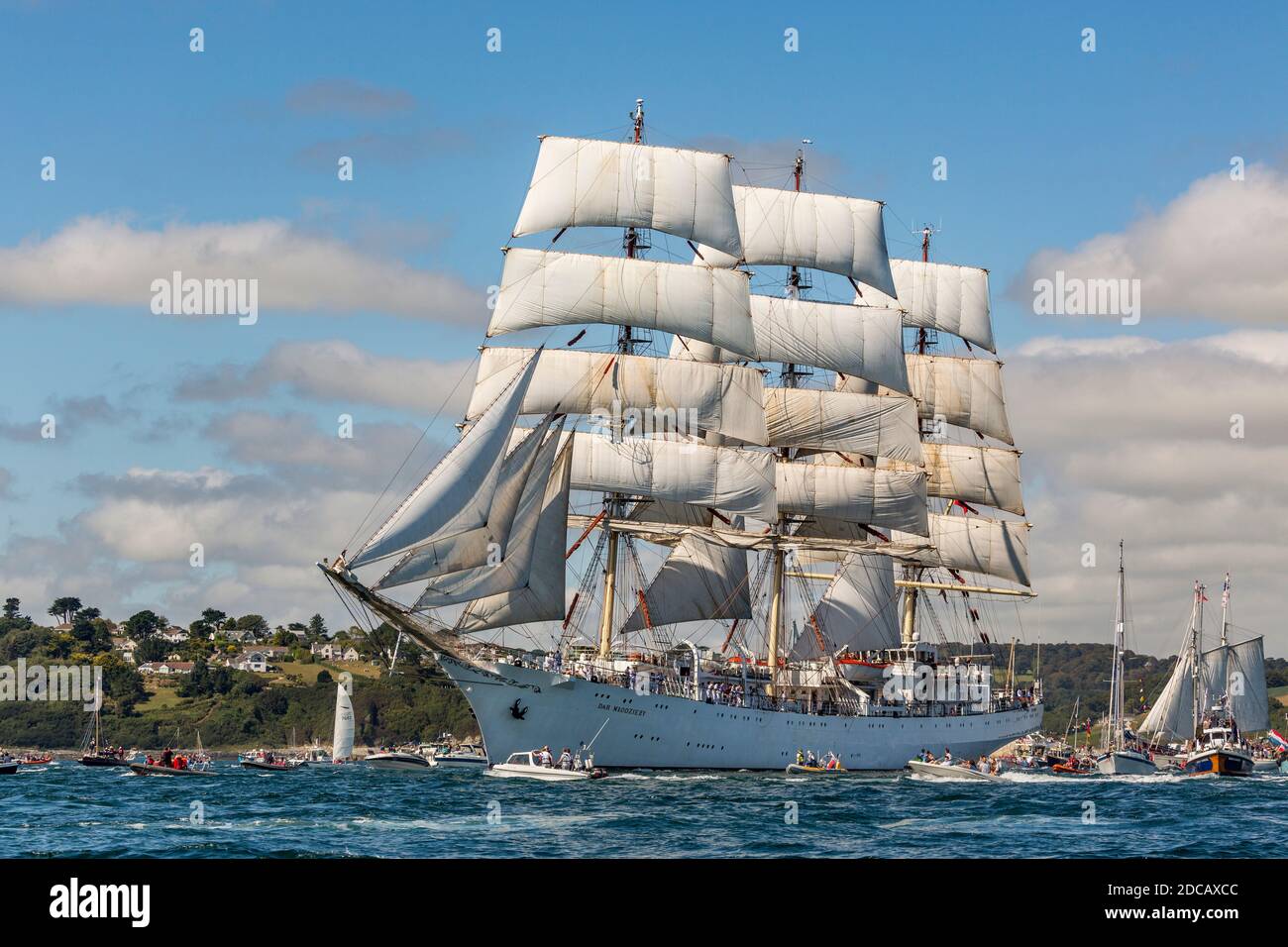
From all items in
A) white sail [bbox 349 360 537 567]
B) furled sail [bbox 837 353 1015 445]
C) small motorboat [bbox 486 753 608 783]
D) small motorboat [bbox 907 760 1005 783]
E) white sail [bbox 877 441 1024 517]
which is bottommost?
small motorboat [bbox 907 760 1005 783]

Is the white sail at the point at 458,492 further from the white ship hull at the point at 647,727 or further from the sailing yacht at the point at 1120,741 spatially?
the sailing yacht at the point at 1120,741

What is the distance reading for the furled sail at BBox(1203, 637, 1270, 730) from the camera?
138 m

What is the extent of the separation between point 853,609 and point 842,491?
1110cm

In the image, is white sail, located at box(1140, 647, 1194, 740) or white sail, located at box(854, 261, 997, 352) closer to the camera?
white sail, located at box(1140, 647, 1194, 740)

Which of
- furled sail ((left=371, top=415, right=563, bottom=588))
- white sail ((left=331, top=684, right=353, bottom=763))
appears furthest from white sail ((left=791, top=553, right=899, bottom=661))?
white sail ((left=331, top=684, right=353, bottom=763))

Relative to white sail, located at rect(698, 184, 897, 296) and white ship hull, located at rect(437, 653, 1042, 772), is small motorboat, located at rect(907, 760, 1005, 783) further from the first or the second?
white sail, located at rect(698, 184, 897, 296)

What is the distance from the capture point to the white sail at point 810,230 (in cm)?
12006

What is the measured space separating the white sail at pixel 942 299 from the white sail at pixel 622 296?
128ft

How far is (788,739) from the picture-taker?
110375 mm

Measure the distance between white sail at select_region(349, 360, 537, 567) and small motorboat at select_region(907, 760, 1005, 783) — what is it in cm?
3909

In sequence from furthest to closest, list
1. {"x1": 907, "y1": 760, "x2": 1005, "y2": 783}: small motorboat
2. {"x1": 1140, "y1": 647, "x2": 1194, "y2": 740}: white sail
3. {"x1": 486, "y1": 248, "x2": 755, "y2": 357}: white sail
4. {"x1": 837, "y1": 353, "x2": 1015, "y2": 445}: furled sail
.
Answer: {"x1": 837, "y1": 353, "x2": 1015, "y2": 445}: furled sail → {"x1": 1140, "y1": 647, "x2": 1194, "y2": 740}: white sail → {"x1": 486, "y1": 248, "x2": 755, "y2": 357}: white sail → {"x1": 907, "y1": 760, "x2": 1005, "y2": 783}: small motorboat
